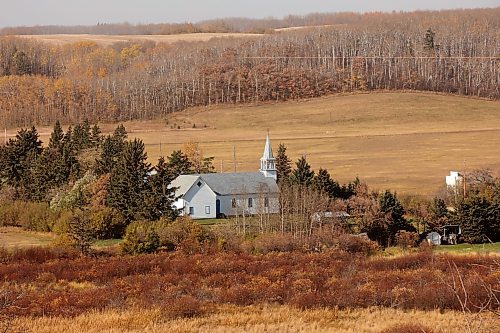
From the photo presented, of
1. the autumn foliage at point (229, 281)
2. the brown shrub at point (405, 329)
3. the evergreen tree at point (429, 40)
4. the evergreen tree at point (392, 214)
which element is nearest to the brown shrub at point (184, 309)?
the autumn foliage at point (229, 281)

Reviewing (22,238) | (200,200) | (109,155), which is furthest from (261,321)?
(109,155)

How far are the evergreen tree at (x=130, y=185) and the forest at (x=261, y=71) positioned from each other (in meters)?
61.7

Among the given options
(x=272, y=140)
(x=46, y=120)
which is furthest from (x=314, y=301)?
(x=46, y=120)

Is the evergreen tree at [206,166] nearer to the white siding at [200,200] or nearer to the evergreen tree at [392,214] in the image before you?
the white siding at [200,200]

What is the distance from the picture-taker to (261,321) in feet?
75.2

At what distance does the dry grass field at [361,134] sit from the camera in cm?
7081

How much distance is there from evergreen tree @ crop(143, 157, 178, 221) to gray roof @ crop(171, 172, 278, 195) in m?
6.29

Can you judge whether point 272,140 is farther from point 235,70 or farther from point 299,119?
point 235,70

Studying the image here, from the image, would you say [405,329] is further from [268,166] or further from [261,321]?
[268,166]

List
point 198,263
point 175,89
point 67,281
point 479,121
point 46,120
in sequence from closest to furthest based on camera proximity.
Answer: point 67,281 < point 198,263 < point 479,121 < point 46,120 < point 175,89

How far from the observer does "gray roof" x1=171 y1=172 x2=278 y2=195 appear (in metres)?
53.5

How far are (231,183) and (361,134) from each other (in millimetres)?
42428

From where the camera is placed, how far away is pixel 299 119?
10569cm

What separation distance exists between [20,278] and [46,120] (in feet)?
263
